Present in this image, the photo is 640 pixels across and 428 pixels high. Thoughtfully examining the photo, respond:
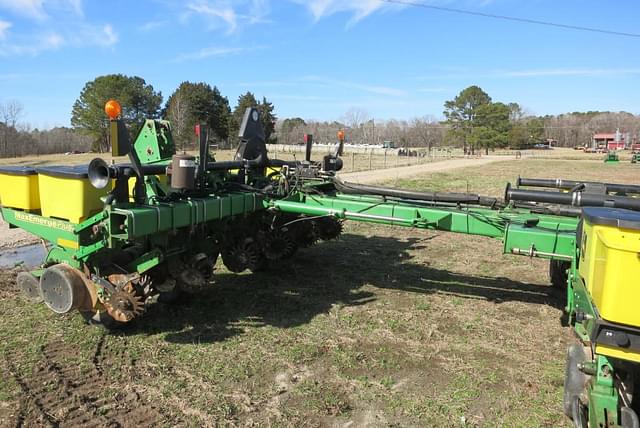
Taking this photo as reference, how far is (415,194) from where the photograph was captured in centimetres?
632

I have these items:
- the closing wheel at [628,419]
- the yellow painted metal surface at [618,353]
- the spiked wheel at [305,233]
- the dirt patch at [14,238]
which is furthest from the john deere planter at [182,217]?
the dirt patch at [14,238]

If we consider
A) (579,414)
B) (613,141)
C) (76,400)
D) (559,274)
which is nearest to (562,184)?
(559,274)

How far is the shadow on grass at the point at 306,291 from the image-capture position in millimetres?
5852

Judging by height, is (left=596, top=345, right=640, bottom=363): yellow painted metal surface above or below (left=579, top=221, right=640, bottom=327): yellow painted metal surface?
below

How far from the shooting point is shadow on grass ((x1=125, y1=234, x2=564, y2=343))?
19.2 ft

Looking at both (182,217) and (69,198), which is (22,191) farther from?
(182,217)

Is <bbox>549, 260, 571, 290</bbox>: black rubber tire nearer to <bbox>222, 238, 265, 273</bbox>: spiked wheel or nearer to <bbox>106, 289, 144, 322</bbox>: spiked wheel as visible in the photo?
<bbox>222, 238, 265, 273</bbox>: spiked wheel

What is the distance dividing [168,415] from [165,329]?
1.77m

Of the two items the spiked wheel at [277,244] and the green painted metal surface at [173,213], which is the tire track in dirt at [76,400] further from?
the spiked wheel at [277,244]

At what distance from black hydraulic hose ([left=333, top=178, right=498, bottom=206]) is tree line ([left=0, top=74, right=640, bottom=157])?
16.5 m

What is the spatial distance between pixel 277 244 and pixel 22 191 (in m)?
3.52

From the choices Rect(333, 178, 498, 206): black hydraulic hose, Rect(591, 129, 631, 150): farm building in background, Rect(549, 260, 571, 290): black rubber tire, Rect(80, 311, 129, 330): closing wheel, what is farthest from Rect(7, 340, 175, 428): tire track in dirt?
Rect(591, 129, 631, 150): farm building in background

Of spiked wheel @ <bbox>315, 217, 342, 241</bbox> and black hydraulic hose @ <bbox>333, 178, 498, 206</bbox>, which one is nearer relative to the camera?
black hydraulic hose @ <bbox>333, 178, 498, 206</bbox>

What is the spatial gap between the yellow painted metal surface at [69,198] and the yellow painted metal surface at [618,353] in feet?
15.8
